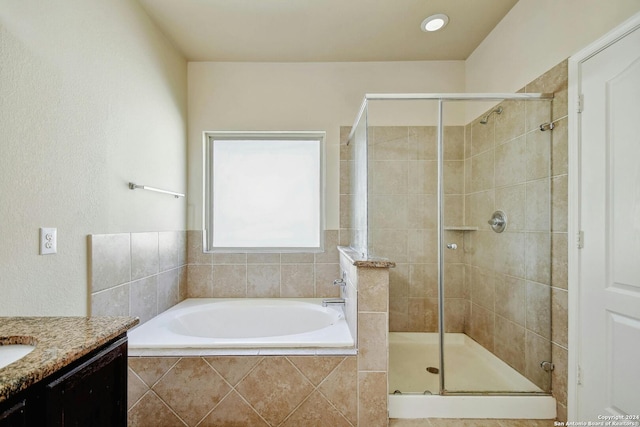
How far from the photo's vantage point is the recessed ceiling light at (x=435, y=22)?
2088 millimetres

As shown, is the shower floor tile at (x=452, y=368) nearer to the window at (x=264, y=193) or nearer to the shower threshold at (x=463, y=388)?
the shower threshold at (x=463, y=388)

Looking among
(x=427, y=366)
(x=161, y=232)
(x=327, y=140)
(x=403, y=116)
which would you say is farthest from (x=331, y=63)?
(x=427, y=366)

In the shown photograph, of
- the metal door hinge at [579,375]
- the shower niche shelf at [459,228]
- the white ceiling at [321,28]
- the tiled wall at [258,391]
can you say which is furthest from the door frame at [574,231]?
the tiled wall at [258,391]

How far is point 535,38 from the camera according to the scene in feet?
6.04

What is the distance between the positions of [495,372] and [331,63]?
2.69 m

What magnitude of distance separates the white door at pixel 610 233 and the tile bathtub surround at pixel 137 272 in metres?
2.53

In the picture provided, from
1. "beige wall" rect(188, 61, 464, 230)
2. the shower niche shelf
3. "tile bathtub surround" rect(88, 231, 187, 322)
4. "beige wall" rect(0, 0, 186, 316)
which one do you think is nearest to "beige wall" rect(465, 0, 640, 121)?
"beige wall" rect(188, 61, 464, 230)

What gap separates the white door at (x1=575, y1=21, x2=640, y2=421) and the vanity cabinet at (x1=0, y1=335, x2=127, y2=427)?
2.01 m

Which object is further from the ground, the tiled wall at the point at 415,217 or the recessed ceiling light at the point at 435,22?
the recessed ceiling light at the point at 435,22

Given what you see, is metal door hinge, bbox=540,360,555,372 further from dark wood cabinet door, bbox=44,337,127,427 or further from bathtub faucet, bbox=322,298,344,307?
dark wood cabinet door, bbox=44,337,127,427

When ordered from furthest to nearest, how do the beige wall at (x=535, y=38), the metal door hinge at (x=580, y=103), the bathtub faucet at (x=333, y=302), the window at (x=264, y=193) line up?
the window at (x=264, y=193), the bathtub faucet at (x=333, y=302), the metal door hinge at (x=580, y=103), the beige wall at (x=535, y=38)

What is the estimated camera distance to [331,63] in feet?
8.79

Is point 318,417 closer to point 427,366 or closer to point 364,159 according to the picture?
point 427,366

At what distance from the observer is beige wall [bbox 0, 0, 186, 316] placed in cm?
116
